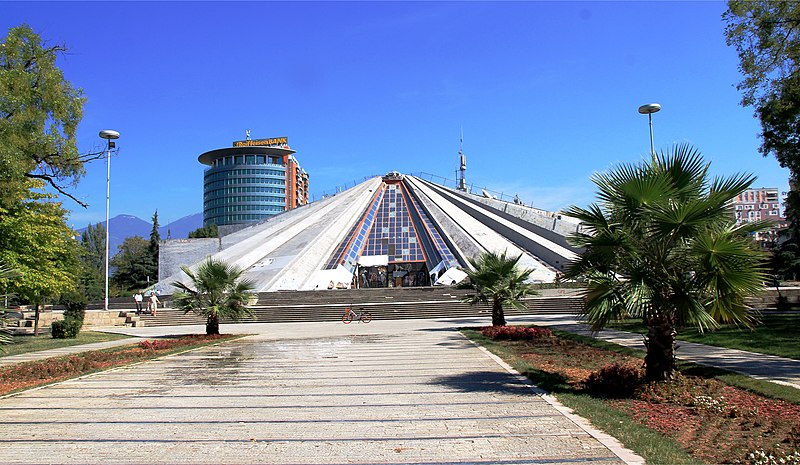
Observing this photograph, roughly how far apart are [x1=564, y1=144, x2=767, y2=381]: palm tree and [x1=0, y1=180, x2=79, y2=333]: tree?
15593 mm

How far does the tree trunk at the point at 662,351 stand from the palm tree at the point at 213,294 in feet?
41.3

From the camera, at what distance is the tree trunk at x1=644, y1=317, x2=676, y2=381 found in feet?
23.2

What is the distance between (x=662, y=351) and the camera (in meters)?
7.10

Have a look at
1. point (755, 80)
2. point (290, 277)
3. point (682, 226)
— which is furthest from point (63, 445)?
point (290, 277)

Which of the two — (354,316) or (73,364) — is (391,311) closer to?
(354,316)

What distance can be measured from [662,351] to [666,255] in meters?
1.22

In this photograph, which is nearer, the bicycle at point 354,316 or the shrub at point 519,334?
the shrub at point 519,334

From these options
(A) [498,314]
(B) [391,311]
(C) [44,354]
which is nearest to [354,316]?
(B) [391,311]

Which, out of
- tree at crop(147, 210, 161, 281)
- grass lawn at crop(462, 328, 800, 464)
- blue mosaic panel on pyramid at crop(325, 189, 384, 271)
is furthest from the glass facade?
grass lawn at crop(462, 328, 800, 464)

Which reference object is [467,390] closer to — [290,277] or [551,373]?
[551,373]

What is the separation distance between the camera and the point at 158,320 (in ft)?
91.8

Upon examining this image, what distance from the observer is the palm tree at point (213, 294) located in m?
16.5

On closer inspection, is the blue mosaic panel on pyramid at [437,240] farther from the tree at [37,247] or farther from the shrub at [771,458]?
the shrub at [771,458]

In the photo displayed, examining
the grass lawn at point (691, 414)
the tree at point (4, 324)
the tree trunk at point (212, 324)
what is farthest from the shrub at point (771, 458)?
the tree trunk at point (212, 324)
